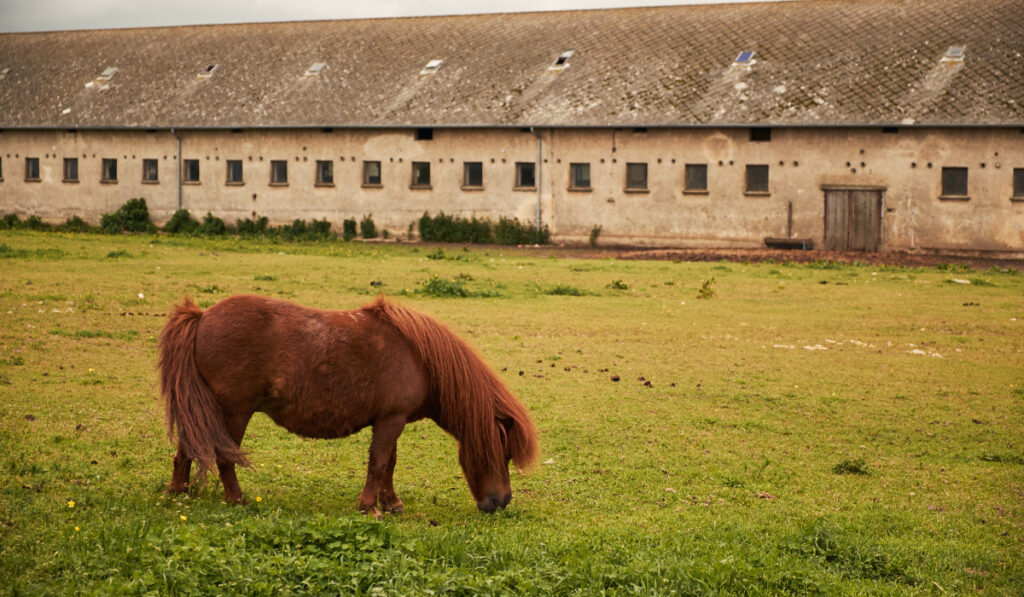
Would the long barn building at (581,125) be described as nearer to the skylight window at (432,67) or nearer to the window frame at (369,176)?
the window frame at (369,176)

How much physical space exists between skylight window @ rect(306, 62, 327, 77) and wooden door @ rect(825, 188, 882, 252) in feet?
70.6

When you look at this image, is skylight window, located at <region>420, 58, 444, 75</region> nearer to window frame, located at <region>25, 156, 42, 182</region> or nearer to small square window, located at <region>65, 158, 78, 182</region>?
small square window, located at <region>65, 158, 78, 182</region>

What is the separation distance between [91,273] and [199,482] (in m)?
15.3

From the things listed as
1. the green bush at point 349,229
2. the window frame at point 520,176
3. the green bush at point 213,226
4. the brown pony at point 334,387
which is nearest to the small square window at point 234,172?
the green bush at point 213,226

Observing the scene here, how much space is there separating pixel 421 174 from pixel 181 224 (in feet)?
33.9

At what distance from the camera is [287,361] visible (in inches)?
268

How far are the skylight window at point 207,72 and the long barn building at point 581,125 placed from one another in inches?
3.6

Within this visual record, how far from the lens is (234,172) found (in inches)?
1604

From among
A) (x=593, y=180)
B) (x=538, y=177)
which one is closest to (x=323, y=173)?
(x=538, y=177)

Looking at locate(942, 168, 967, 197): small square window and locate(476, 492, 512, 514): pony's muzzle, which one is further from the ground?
locate(942, 168, 967, 197): small square window

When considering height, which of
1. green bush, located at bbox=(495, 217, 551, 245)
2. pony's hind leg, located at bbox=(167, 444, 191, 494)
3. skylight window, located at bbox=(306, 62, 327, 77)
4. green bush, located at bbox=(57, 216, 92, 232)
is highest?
skylight window, located at bbox=(306, 62, 327, 77)

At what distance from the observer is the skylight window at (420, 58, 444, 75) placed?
1588 inches

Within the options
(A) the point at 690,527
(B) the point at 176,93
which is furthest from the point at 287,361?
(B) the point at 176,93

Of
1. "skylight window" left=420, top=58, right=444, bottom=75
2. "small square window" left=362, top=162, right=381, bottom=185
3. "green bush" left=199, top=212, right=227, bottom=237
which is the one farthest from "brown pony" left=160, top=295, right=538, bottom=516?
"skylight window" left=420, top=58, right=444, bottom=75
